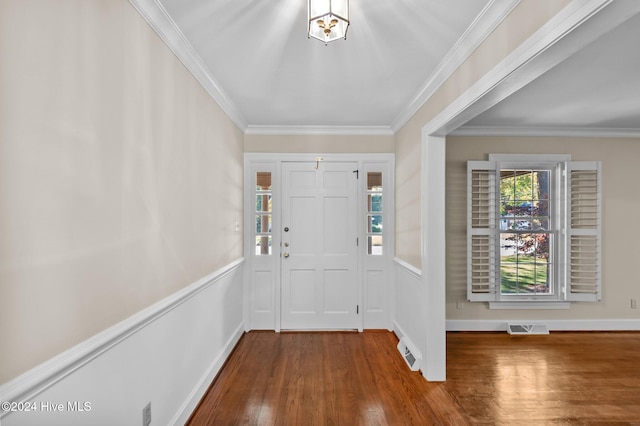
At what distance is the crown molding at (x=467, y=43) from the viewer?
5.40ft

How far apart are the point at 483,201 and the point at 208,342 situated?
3.54 metres

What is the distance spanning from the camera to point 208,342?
263 centimetres

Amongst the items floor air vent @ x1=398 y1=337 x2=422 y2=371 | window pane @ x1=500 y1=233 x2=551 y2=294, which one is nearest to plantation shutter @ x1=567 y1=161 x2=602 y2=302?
window pane @ x1=500 y1=233 x2=551 y2=294

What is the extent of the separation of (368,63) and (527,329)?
12.4 feet

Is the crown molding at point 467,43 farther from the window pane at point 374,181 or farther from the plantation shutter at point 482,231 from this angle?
the plantation shutter at point 482,231

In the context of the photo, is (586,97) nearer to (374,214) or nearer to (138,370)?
(374,214)

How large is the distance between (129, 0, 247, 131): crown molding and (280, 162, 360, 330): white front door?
4.56ft

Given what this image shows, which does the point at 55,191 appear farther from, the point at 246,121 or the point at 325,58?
the point at 246,121

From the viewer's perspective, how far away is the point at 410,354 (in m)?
3.12

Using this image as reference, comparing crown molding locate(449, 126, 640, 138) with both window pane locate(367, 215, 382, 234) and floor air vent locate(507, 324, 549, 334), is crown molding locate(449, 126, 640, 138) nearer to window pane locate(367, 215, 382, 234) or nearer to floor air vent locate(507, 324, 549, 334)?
window pane locate(367, 215, 382, 234)

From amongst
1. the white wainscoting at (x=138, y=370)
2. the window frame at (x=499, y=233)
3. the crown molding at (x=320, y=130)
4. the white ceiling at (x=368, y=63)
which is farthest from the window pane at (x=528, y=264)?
the white wainscoting at (x=138, y=370)

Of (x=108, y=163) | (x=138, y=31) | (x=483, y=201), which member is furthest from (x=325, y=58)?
(x=483, y=201)

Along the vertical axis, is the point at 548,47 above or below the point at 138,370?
above

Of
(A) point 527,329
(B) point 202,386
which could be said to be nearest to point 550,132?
(A) point 527,329
